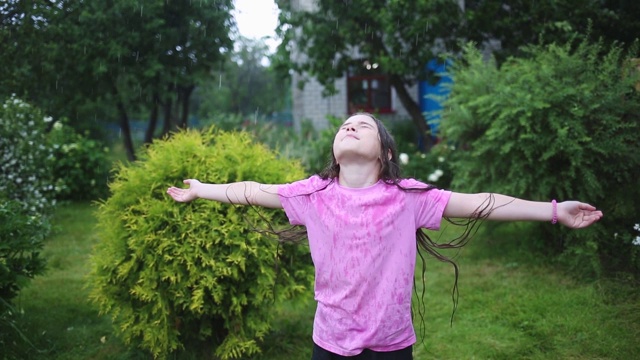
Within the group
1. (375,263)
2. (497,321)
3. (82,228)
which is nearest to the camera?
(375,263)

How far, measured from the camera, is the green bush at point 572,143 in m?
5.26

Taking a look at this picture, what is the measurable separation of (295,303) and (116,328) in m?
A: 1.25

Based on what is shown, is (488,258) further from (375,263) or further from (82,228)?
(82,228)

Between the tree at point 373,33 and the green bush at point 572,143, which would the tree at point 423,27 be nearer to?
the tree at point 373,33

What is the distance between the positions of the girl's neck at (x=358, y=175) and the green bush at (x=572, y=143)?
11.2ft

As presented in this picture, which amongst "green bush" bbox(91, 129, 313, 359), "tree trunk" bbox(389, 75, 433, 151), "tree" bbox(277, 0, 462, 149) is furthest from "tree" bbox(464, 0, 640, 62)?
"green bush" bbox(91, 129, 313, 359)

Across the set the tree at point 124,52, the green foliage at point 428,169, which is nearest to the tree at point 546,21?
the green foliage at point 428,169

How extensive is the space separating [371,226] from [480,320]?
2.86 m

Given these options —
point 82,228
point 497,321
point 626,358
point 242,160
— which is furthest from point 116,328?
point 82,228

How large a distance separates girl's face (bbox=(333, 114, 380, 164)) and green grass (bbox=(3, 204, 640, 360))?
1645 mm

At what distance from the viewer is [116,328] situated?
4.12 meters

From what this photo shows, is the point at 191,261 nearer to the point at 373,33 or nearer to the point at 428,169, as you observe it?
the point at 428,169

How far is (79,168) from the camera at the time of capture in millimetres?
11773

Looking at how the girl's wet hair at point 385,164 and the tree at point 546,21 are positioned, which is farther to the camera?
the tree at point 546,21
